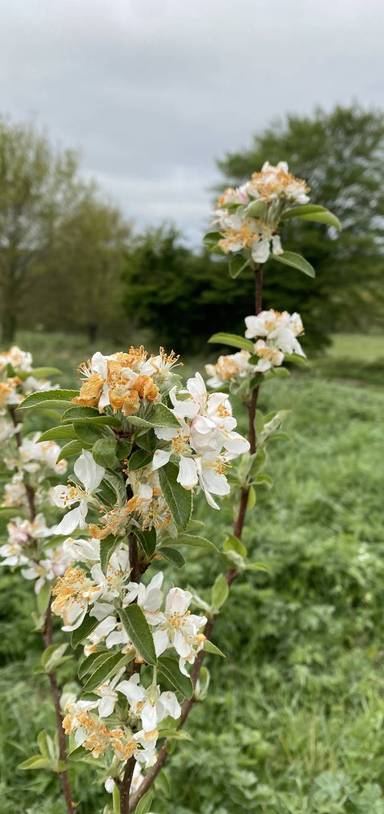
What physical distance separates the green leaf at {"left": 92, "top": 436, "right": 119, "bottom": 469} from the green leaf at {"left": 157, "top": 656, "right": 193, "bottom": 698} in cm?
40

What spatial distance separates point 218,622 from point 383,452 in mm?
3164

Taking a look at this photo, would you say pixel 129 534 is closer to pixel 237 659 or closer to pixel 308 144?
pixel 237 659

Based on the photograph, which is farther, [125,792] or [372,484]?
[372,484]

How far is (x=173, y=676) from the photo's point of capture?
96cm

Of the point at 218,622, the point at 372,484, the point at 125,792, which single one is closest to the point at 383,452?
the point at 372,484

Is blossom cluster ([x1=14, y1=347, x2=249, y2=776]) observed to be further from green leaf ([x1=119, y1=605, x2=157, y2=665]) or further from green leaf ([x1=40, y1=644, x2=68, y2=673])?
green leaf ([x1=40, y1=644, x2=68, y2=673])

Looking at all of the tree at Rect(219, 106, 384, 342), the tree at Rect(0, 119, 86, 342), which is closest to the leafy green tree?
the tree at Rect(219, 106, 384, 342)

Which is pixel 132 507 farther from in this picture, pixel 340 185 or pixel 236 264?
pixel 340 185

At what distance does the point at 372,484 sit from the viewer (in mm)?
4590

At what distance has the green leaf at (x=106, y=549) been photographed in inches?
32.7

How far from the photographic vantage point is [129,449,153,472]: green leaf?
0.81 meters

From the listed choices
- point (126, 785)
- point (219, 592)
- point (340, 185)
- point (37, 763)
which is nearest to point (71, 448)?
point (126, 785)

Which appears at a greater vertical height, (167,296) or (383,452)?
(167,296)

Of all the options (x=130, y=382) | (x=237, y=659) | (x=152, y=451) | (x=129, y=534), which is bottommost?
(x=237, y=659)
